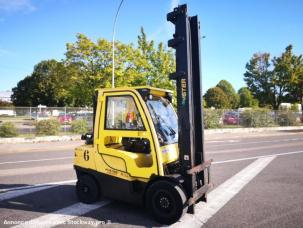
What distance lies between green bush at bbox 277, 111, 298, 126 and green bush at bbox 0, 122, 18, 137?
88.2 ft

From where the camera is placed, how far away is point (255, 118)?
29828mm

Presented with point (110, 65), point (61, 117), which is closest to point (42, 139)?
point (61, 117)

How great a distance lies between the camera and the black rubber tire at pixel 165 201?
4492 millimetres

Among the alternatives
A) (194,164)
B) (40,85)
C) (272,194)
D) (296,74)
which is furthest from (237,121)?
(40,85)

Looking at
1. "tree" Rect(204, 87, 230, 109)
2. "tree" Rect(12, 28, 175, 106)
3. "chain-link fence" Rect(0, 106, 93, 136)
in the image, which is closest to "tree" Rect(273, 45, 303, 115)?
"tree" Rect(12, 28, 175, 106)

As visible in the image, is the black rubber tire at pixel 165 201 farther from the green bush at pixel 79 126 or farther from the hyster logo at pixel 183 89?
the green bush at pixel 79 126

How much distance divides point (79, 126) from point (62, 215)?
53.8ft

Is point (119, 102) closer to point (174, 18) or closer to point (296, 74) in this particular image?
point (174, 18)

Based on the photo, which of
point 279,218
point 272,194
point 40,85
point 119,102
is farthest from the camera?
point 40,85

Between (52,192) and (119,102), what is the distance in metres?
2.86

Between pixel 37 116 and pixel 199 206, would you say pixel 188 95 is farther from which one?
pixel 37 116

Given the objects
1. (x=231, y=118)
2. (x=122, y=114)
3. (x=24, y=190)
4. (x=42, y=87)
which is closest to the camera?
(x=122, y=114)

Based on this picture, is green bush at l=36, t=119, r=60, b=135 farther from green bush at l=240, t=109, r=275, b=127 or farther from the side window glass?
green bush at l=240, t=109, r=275, b=127

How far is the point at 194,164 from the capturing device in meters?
5.03
